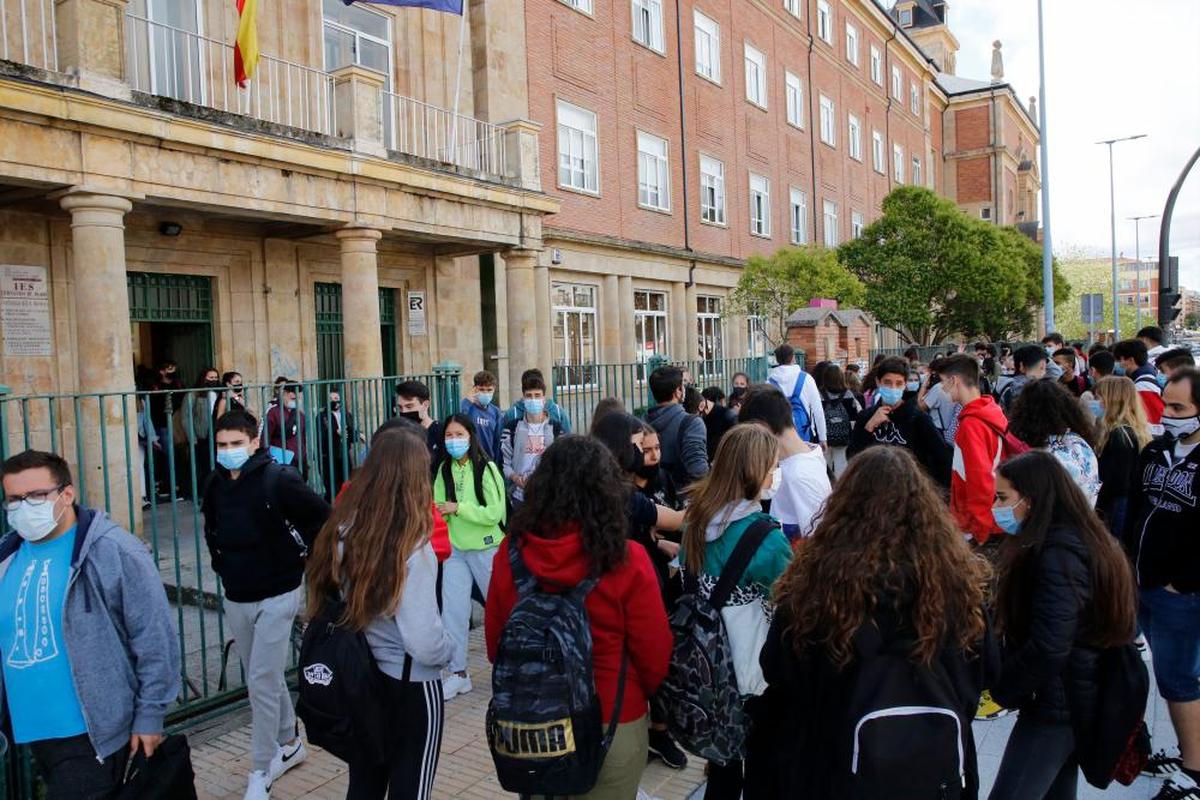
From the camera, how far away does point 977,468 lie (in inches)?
199

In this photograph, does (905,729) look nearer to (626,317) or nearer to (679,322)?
(626,317)

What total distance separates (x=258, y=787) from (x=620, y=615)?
2.41 m

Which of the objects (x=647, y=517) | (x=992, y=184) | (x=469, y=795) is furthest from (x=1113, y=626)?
(x=992, y=184)

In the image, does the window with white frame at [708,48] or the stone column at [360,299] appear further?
the window with white frame at [708,48]

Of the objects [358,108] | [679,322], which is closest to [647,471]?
[358,108]

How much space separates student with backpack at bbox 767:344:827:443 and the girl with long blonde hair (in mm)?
3198

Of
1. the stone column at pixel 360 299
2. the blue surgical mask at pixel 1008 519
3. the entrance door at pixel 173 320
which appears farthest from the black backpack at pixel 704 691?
the entrance door at pixel 173 320

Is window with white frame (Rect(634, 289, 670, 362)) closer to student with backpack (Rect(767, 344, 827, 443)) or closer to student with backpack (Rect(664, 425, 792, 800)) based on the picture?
student with backpack (Rect(767, 344, 827, 443))

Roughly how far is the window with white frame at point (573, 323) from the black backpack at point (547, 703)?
51.1 ft

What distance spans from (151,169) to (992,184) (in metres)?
47.3

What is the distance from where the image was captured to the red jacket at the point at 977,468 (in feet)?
16.5

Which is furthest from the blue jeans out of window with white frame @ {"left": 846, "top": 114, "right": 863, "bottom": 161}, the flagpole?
window with white frame @ {"left": 846, "top": 114, "right": 863, "bottom": 161}

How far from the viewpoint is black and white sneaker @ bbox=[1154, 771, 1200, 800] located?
3879 millimetres

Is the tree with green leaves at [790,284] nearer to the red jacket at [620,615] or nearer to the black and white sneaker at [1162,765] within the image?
the black and white sneaker at [1162,765]
